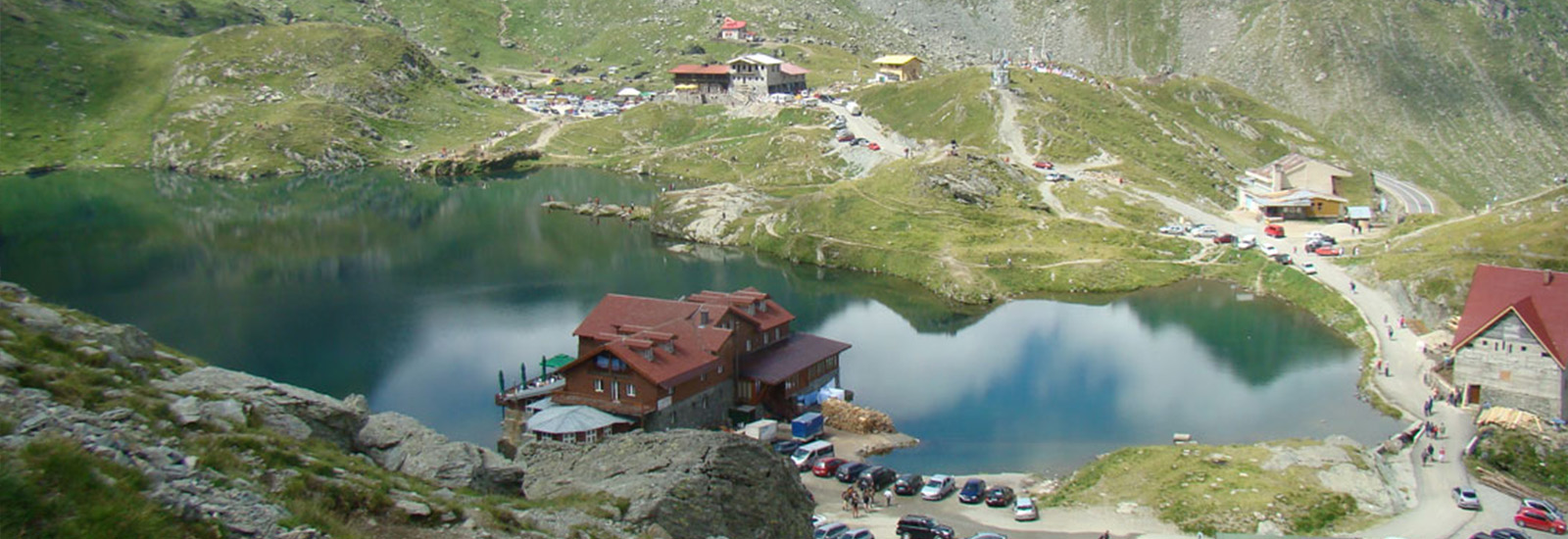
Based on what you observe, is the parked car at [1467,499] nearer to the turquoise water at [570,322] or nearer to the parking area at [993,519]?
the turquoise water at [570,322]

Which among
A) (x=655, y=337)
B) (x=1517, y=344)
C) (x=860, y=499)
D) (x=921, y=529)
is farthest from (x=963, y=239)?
(x=921, y=529)

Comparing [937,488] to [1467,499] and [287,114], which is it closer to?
[1467,499]

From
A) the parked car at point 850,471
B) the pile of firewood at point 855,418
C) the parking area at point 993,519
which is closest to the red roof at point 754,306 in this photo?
the pile of firewood at point 855,418

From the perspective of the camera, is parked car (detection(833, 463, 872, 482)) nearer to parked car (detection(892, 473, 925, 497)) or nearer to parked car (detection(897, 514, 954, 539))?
parked car (detection(892, 473, 925, 497))

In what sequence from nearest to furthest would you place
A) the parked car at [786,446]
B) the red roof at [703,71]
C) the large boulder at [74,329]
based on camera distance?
the large boulder at [74,329] → the parked car at [786,446] → the red roof at [703,71]

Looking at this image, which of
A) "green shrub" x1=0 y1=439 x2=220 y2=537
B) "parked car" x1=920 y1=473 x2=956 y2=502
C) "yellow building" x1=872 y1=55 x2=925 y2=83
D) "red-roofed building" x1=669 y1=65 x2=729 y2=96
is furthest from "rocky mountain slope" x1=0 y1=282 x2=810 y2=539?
"red-roofed building" x1=669 y1=65 x2=729 y2=96

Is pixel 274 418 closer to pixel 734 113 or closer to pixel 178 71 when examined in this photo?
pixel 734 113
